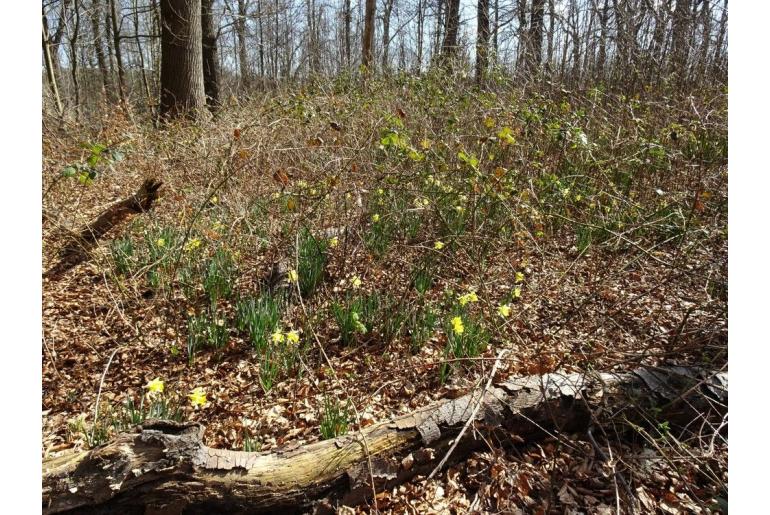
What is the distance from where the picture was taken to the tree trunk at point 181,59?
761 cm

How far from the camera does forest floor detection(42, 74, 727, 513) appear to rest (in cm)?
213

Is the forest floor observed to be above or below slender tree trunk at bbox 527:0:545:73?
below

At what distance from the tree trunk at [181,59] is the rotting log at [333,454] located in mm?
7067

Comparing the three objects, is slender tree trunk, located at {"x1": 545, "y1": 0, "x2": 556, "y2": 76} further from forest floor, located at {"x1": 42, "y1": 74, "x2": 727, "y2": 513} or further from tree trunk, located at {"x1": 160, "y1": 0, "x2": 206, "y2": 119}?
tree trunk, located at {"x1": 160, "y1": 0, "x2": 206, "y2": 119}

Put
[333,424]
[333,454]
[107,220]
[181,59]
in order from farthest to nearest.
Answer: [181,59], [107,220], [333,424], [333,454]

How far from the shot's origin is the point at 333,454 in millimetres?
1873

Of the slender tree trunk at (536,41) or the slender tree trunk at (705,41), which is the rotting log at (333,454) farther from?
the slender tree trunk at (705,41)

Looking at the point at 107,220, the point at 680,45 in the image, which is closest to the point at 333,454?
the point at 107,220

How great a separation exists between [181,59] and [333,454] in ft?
26.8

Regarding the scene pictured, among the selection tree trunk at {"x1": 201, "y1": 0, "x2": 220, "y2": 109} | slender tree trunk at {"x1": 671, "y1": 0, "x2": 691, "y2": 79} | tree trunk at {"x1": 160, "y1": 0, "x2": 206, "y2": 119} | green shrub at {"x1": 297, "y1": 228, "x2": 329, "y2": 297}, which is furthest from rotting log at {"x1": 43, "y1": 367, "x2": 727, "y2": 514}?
tree trunk at {"x1": 201, "y1": 0, "x2": 220, "y2": 109}

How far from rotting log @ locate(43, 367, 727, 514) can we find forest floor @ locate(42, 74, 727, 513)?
12 centimetres

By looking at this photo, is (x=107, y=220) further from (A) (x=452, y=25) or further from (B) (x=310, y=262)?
(A) (x=452, y=25)

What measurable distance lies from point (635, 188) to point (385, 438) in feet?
14.4

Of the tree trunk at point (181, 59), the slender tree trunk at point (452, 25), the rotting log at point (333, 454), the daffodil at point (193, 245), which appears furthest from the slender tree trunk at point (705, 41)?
the tree trunk at point (181, 59)
